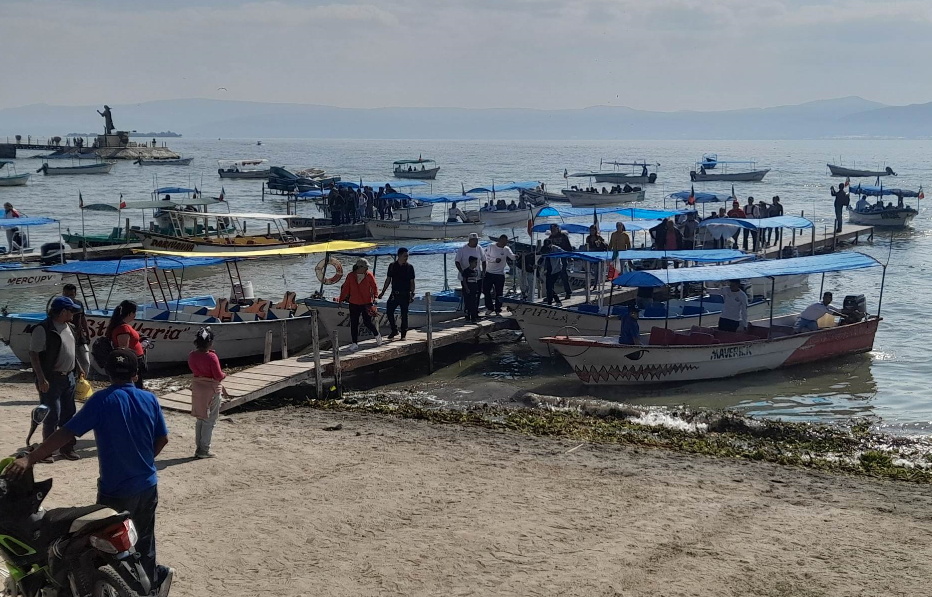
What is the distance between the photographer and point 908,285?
30422mm

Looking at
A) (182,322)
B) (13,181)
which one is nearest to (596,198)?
(182,322)

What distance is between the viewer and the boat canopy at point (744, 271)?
15609 millimetres

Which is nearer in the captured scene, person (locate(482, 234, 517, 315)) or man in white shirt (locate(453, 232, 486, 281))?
man in white shirt (locate(453, 232, 486, 281))

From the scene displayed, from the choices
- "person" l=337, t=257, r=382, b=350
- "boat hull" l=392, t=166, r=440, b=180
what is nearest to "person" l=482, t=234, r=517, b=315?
"person" l=337, t=257, r=382, b=350

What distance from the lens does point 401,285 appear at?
53.4 ft

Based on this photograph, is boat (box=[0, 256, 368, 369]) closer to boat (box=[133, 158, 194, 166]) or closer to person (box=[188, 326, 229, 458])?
person (box=[188, 326, 229, 458])

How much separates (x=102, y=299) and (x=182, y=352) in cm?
1041

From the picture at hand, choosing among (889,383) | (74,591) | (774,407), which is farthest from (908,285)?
(74,591)

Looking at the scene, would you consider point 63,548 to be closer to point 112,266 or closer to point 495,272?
point 112,266

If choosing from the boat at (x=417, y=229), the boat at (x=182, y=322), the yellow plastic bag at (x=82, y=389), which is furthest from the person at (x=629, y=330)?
the boat at (x=417, y=229)

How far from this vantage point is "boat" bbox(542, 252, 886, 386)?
51.8 ft

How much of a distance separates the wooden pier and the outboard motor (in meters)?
15.1

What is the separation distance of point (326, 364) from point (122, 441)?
9203 millimetres

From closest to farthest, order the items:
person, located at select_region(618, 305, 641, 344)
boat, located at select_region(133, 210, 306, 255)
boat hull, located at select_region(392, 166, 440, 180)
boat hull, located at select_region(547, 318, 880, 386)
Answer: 1. boat hull, located at select_region(547, 318, 880, 386)
2. person, located at select_region(618, 305, 641, 344)
3. boat, located at select_region(133, 210, 306, 255)
4. boat hull, located at select_region(392, 166, 440, 180)
